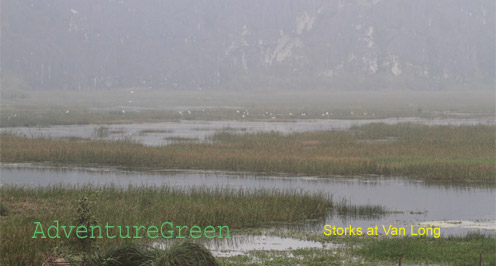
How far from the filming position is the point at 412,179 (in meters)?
41.9

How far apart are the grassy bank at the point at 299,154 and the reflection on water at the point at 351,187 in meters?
1.99

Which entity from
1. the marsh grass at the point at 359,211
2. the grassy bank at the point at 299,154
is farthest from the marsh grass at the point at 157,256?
the grassy bank at the point at 299,154

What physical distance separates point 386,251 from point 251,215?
6.90m

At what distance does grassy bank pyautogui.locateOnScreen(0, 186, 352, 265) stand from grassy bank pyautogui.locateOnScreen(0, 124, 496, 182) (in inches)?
468

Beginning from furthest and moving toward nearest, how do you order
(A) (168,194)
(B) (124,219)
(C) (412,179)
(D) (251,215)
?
(C) (412,179) → (A) (168,194) → (D) (251,215) → (B) (124,219)

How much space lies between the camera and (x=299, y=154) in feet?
165

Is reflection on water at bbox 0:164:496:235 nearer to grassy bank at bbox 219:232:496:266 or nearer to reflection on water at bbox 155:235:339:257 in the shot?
reflection on water at bbox 155:235:339:257

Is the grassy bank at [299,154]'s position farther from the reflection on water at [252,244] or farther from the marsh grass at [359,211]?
the reflection on water at [252,244]

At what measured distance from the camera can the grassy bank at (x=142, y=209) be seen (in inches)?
873

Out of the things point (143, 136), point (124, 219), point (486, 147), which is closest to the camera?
point (124, 219)

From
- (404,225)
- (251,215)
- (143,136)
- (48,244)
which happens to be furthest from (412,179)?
(143,136)

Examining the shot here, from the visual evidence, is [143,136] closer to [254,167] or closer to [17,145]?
[17,145]

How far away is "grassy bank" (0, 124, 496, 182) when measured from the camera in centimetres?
4391

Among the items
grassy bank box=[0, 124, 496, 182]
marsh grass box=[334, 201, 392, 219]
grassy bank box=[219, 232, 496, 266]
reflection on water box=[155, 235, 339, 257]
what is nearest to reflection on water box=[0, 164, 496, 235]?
marsh grass box=[334, 201, 392, 219]
